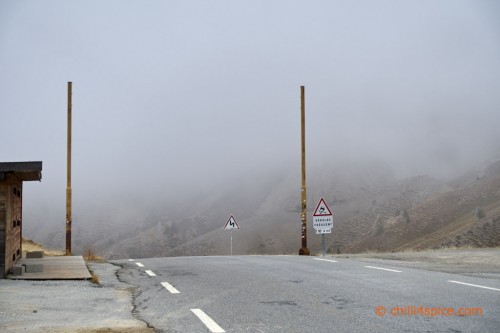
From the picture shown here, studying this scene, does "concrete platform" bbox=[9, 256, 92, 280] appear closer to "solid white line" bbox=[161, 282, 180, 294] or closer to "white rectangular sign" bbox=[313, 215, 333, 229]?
"solid white line" bbox=[161, 282, 180, 294]

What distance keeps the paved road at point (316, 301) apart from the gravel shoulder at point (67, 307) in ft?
1.11

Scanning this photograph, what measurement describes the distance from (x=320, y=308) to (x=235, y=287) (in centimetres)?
285

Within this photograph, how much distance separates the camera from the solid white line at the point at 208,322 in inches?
268

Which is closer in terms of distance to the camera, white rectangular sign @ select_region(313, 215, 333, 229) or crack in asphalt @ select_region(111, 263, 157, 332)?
crack in asphalt @ select_region(111, 263, 157, 332)

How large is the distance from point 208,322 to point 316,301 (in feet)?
7.33

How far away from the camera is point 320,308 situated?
8273 mm

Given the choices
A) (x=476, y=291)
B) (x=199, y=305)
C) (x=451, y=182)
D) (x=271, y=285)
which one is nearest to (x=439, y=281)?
(x=476, y=291)

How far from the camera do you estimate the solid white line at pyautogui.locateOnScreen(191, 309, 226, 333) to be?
680cm

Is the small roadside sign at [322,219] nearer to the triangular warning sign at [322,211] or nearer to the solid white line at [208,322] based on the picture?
the triangular warning sign at [322,211]

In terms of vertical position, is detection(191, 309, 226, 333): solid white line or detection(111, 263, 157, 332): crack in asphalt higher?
detection(191, 309, 226, 333): solid white line

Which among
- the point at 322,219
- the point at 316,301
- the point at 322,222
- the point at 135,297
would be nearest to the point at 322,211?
the point at 322,219

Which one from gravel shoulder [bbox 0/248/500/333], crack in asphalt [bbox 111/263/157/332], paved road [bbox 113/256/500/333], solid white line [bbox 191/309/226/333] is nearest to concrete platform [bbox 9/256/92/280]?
gravel shoulder [bbox 0/248/500/333]

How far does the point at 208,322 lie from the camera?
7.29 m

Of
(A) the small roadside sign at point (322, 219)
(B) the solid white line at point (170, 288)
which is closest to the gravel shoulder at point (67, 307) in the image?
(B) the solid white line at point (170, 288)
